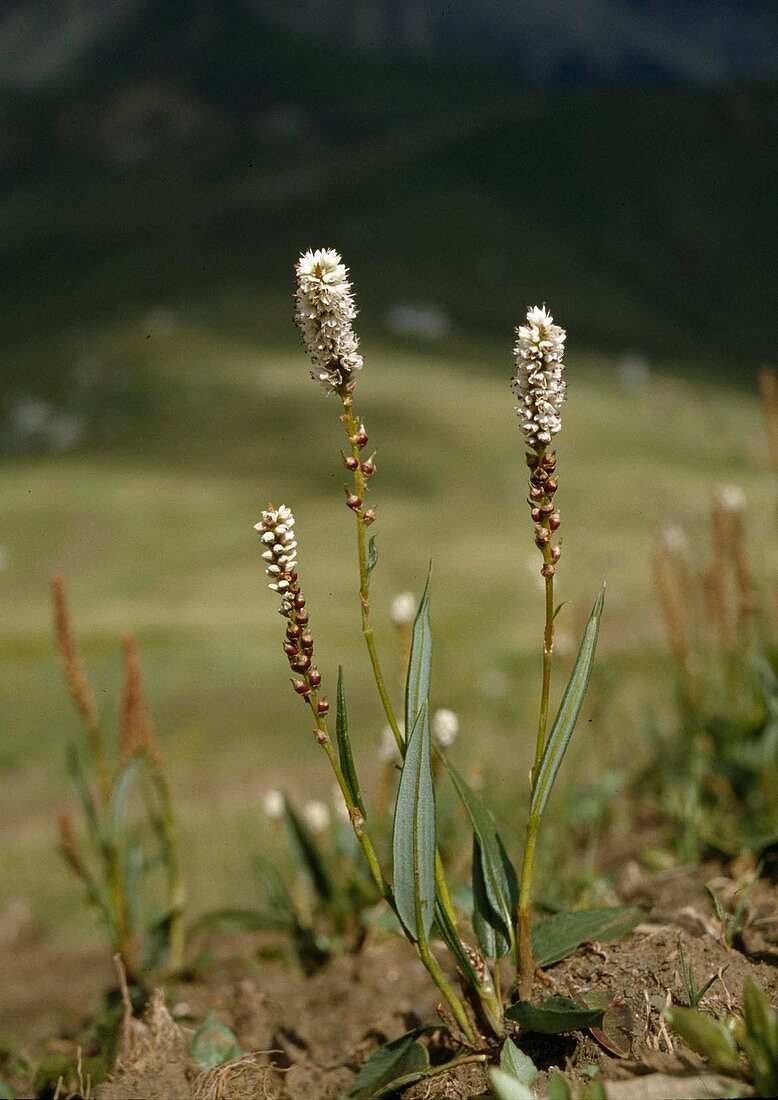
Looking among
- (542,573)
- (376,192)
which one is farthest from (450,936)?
(376,192)

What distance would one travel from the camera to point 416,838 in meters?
1.17

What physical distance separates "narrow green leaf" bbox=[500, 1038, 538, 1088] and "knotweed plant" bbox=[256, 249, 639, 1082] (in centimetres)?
5

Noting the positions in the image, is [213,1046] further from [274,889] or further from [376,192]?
[376,192]

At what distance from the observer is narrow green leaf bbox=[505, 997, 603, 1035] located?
45.9 inches

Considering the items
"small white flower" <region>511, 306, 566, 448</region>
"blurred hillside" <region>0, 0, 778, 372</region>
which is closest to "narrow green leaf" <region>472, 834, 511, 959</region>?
"small white flower" <region>511, 306, 566, 448</region>

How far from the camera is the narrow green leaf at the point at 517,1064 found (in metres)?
1.16

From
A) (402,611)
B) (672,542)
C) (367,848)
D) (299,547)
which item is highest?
(299,547)

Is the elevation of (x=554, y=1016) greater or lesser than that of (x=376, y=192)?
lesser

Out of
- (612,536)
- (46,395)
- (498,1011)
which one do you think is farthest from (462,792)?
(46,395)

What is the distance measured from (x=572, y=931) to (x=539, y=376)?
76 centimetres

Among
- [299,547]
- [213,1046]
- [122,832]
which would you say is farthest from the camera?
Result: [299,547]

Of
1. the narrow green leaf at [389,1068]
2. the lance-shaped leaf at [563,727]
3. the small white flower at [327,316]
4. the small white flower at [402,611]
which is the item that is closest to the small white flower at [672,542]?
the small white flower at [402,611]

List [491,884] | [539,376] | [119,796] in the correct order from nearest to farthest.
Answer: [539,376] → [491,884] → [119,796]

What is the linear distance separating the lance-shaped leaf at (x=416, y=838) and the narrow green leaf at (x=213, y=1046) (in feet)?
1.53
